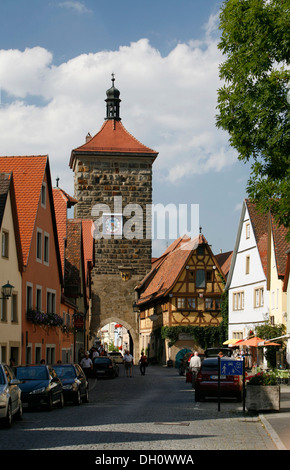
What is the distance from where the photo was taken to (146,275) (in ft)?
235

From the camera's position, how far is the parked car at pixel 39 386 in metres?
21.2

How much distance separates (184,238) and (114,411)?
6197cm

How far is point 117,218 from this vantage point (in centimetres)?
7281

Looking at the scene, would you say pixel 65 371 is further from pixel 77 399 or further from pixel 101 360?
pixel 101 360

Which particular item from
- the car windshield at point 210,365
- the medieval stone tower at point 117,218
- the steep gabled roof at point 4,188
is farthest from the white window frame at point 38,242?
the medieval stone tower at point 117,218

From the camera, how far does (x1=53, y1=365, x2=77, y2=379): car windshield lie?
25214 mm

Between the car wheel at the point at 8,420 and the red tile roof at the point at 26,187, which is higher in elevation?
the red tile roof at the point at 26,187

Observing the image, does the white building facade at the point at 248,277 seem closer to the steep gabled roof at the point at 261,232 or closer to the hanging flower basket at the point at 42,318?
the steep gabled roof at the point at 261,232

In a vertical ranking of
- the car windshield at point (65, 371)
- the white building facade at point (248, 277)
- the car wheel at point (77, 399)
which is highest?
the white building facade at point (248, 277)

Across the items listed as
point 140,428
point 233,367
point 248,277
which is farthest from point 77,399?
point 248,277

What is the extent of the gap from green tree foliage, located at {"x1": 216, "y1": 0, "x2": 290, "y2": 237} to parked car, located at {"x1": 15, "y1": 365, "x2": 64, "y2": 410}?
706cm

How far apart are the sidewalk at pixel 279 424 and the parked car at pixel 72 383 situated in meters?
5.88

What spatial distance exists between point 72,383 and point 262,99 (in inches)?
391
